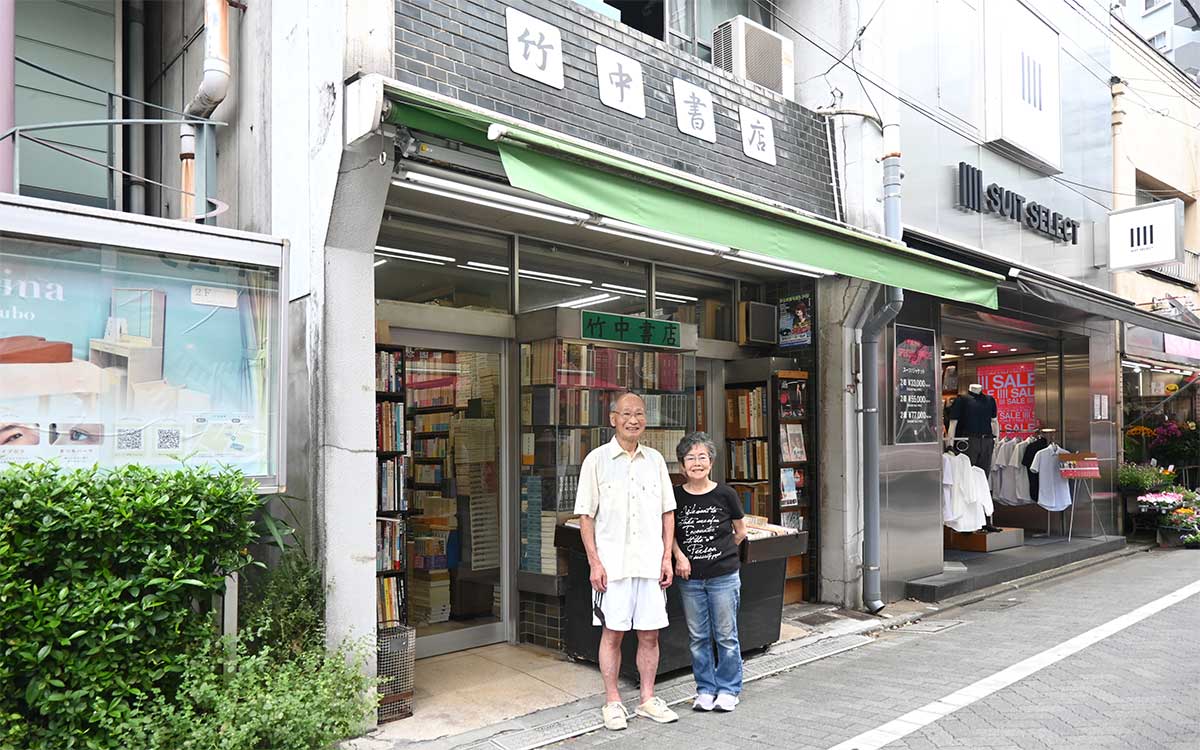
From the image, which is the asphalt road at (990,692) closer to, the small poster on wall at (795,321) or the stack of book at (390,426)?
the stack of book at (390,426)

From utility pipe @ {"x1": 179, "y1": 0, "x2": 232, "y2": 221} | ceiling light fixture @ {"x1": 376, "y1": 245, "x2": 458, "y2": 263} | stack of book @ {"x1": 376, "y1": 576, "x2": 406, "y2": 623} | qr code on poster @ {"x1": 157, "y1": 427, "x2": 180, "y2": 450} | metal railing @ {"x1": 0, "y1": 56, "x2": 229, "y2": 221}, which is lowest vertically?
stack of book @ {"x1": 376, "y1": 576, "x2": 406, "y2": 623}

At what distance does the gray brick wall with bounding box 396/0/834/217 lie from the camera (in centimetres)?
571

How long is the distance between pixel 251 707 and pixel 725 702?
287cm

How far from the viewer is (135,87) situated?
8062mm

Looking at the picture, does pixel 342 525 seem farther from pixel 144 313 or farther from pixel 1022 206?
pixel 1022 206

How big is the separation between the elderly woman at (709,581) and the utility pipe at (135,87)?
5659 millimetres

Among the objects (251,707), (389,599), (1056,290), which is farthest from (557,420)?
(1056,290)

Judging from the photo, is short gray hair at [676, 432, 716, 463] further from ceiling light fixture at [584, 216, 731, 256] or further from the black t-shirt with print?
ceiling light fixture at [584, 216, 731, 256]

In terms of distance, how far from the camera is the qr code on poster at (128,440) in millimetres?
4769

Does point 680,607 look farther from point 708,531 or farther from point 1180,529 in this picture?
point 1180,529

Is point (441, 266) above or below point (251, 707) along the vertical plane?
above

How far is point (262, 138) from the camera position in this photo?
6.17 meters

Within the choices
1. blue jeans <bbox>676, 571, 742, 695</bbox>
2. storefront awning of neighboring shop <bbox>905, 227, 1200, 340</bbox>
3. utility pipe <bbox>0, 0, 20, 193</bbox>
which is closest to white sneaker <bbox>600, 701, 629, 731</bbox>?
blue jeans <bbox>676, 571, 742, 695</bbox>

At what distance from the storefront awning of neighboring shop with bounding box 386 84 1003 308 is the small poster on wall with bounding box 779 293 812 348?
1.84 meters
